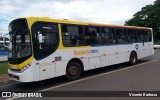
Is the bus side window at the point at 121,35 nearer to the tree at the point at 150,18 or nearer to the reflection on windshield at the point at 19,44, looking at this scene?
the reflection on windshield at the point at 19,44

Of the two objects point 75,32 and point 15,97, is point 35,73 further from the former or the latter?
point 75,32

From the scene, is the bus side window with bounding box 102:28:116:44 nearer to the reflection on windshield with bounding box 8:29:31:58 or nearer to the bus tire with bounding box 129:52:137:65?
the bus tire with bounding box 129:52:137:65

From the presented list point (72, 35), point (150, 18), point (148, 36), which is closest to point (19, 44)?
point (72, 35)

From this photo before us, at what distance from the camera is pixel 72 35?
12.1 meters

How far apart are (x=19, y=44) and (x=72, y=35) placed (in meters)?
2.85

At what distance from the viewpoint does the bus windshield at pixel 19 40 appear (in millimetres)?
10016

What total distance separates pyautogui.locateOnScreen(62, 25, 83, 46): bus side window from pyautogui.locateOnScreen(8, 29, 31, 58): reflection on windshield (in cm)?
202

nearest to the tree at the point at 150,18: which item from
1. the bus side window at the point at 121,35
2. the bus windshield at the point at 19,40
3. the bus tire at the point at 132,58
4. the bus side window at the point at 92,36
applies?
the bus tire at the point at 132,58

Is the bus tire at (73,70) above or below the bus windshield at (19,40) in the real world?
below

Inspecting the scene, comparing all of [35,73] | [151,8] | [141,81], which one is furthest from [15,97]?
[151,8]

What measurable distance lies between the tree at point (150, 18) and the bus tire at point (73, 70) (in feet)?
160

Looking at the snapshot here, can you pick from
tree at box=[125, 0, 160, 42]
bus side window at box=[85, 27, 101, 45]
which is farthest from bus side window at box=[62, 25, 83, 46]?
tree at box=[125, 0, 160, 42]

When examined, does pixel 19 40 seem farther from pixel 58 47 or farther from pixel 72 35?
pixel 72 35

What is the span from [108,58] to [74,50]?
10.7 ft
